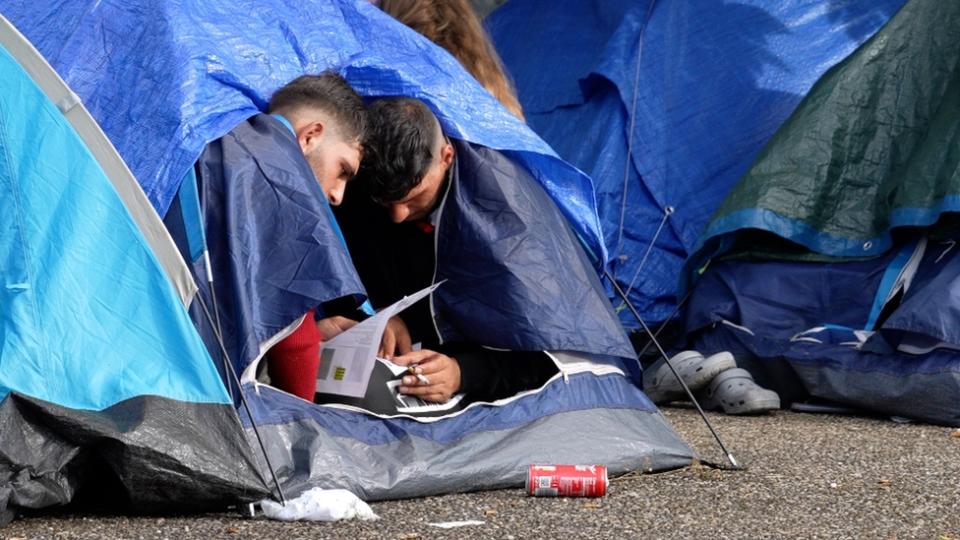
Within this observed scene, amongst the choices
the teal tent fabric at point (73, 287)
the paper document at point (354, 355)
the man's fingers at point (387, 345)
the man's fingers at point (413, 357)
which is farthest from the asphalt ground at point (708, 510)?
the man's fingers at point (387, 345)

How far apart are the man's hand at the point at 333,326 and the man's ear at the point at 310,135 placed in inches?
16.5

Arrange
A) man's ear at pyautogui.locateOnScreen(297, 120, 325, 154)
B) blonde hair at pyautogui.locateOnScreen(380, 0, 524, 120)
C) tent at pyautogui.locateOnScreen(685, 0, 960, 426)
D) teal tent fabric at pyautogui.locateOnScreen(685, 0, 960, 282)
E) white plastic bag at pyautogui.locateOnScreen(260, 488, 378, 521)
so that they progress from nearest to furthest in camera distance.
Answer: white plastic bag at pyautogui.locateOnScreen(260, 488, 378, 521), man's ear at pyautogui.locateOnScreen(297, 120, 325, 154), blonde hair at pyautogui.locateOnScreen(380, 0, 524, 120), tent at pyautogui.locateOnScreen(685, 0, 960, 426), teal tent fabric at pyautogui.locateOnScreen(685, 0, 960, 282)

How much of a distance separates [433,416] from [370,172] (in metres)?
0.64

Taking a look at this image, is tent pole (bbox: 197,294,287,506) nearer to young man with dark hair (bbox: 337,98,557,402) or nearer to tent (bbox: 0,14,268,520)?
tent (bbox: 0,14,268,520)

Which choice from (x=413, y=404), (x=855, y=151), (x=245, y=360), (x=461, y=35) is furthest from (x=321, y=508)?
(x=855, y=151)

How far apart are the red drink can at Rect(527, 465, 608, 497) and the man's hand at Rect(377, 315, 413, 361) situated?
0.68 meters

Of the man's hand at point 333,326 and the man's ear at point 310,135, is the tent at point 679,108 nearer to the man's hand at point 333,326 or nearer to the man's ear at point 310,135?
the man's hand at point 333,326

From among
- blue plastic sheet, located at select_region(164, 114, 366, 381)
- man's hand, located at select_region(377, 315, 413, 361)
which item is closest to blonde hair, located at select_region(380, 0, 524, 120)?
man's hand, located at select_region(377, 315, 413, 361)

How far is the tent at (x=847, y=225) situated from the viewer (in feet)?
16.7

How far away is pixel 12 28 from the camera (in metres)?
3.14

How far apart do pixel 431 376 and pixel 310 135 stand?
657 mm

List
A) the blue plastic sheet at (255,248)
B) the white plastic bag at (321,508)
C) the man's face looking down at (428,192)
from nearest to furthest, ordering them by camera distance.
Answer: the white plastic bag at (321,508)
the blue plastic sheet at (255,248)
the man's face looking down at (428,192)

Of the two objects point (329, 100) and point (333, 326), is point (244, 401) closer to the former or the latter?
point (333, 326)

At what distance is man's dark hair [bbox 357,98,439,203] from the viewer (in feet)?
12.6
